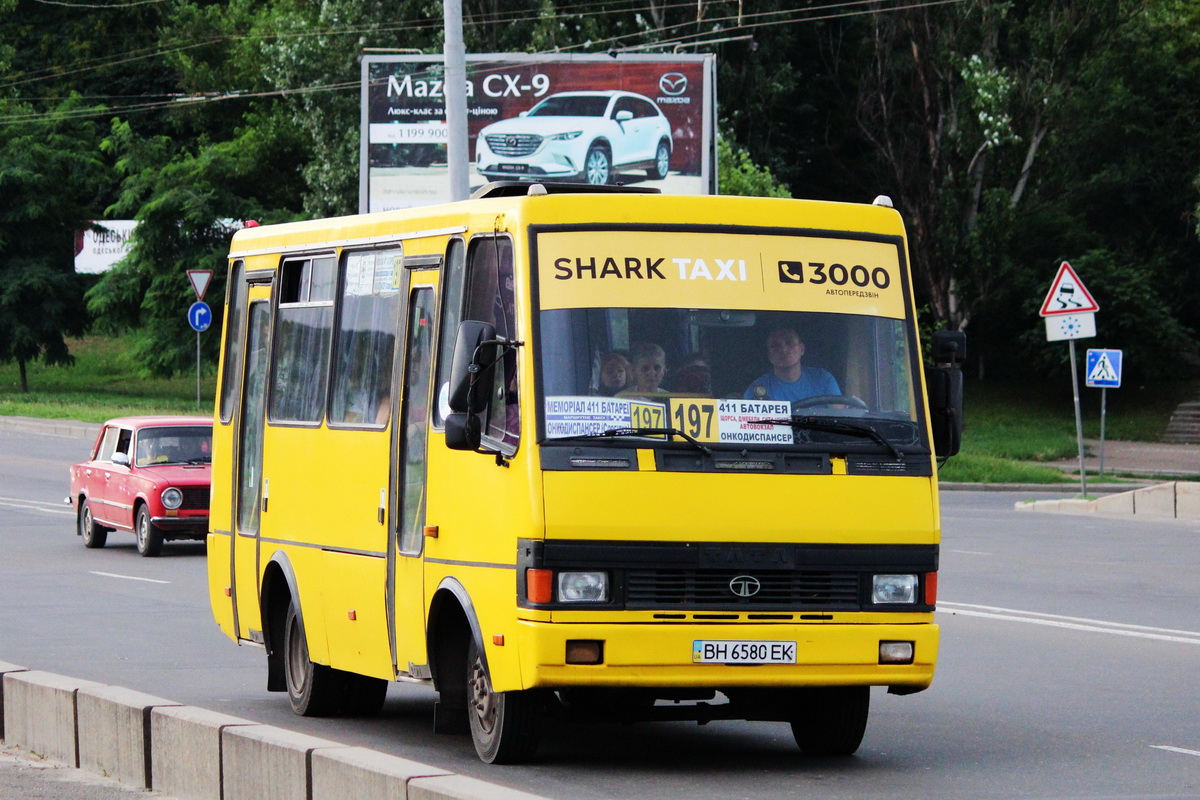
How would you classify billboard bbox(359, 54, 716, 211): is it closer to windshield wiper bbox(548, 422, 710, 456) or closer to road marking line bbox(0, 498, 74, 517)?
road marking line bbox(0, 498, 74, 517)

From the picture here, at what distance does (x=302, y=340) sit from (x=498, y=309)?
2.51m

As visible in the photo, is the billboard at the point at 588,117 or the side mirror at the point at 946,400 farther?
the billboard at the point at 588,117

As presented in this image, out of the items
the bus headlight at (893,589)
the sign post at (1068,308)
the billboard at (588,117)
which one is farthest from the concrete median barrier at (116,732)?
the billboard at (588,117)

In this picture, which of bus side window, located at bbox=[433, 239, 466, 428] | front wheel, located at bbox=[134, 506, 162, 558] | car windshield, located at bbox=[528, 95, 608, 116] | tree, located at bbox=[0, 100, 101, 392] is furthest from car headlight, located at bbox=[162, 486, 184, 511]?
tree, located at bbox=[0, 100, 101, 392]

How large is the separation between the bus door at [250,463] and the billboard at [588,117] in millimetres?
28170

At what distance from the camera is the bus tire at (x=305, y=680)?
34.9 ft

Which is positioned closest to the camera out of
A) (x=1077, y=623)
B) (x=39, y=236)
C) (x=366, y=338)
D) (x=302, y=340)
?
(x=366, y=338)

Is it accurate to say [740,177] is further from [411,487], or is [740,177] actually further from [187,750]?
[187,750]

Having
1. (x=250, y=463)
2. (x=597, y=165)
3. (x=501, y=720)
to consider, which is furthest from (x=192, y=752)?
(x=597, y=165)

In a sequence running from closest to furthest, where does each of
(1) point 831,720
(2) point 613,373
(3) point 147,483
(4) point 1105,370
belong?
(2) point 613,373 < (1) point 831,720 < (3) point 147,483 < (4) point 1105,370

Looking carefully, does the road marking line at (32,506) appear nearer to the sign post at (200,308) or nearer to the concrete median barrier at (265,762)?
the sign post at (200,308)

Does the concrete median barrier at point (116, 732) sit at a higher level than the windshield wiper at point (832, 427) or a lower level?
lower

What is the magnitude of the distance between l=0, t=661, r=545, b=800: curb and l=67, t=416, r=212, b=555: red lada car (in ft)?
42.1

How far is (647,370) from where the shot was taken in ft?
27.9
